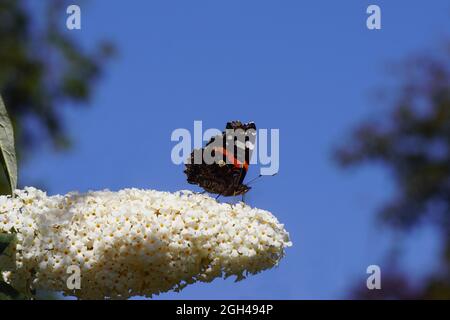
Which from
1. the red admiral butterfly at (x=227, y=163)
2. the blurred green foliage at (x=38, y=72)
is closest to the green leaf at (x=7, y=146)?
the red admiral butterfly at (x=227, y=163)

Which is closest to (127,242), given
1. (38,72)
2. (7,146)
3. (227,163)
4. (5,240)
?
(5,240)

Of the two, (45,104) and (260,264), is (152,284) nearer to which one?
(260,264)

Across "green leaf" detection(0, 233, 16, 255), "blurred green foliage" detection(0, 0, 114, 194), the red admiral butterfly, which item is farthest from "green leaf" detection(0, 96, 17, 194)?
"blurred green foliage" detection(0, 0, 114, 194)

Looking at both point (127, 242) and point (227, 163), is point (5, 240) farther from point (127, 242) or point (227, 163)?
point (227, 163)

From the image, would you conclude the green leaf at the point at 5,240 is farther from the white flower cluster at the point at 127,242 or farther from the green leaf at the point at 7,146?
the green leaf at the point at 7,146

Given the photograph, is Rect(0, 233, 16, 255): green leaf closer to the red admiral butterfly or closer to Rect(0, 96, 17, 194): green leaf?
Rect(0, 96, 17, 194): green leaf
